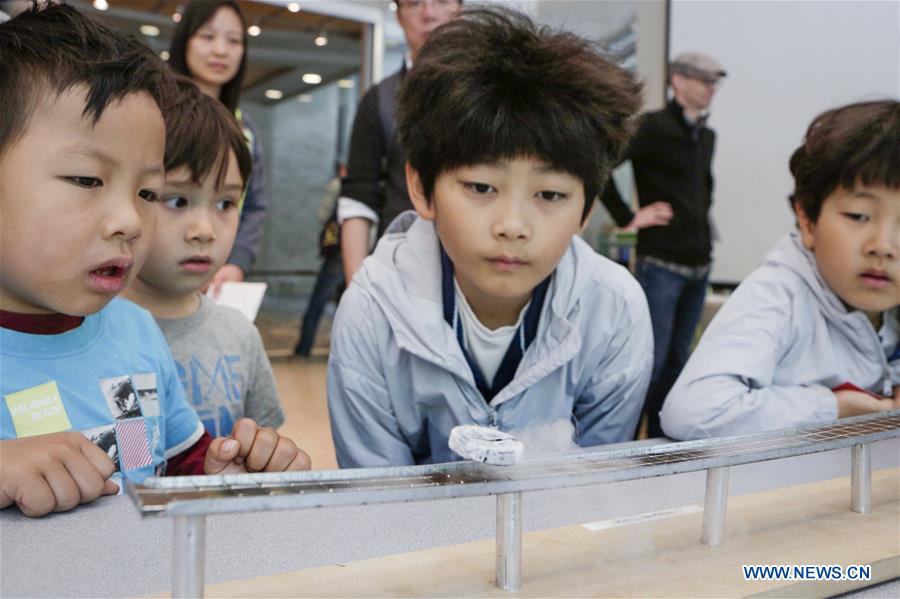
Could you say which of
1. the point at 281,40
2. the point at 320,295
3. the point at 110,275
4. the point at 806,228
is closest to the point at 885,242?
the point at 806,228

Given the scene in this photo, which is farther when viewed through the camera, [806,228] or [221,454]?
[806,228]

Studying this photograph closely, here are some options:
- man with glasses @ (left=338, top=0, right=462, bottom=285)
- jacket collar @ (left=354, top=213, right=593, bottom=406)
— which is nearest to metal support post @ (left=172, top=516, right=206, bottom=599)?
jacket collar @ (left=354, top=213, right=593, bottom=406)

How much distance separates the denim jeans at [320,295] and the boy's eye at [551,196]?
340cm

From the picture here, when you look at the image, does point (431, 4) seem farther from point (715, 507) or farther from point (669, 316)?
point (715, 507)

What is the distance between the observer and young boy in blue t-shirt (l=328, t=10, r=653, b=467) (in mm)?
1055

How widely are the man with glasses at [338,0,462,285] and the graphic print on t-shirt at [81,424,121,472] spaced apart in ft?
3.22

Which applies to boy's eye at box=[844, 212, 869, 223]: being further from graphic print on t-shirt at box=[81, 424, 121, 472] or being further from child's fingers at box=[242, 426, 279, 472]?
graphic print on t-shirt at box=[81, 424, 121, 472]

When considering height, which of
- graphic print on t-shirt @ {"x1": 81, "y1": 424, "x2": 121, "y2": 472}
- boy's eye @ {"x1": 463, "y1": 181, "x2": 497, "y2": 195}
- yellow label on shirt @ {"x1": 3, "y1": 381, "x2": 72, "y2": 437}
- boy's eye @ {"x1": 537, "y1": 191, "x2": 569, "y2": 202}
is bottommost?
graphic print on t-shirt @ {"x1": 81, "y1": 424, "x2": 121, "y2": 472}

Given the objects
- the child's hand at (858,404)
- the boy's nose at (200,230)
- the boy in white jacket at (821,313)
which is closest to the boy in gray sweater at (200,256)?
the boy's nose at (200,230)

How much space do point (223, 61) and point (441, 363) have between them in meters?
1.16

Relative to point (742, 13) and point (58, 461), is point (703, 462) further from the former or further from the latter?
point (742, 13)

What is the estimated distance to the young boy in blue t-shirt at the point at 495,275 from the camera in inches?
41.5

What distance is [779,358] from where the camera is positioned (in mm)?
1272

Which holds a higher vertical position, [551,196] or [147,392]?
[551,196]
